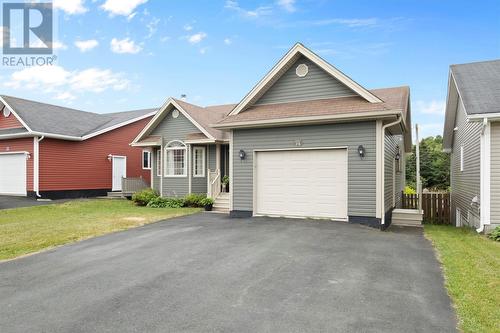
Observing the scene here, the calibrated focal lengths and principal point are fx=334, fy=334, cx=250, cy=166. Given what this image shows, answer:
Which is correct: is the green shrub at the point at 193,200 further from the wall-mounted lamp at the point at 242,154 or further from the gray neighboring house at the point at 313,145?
the wall-mounted lamp at the point at 242,154

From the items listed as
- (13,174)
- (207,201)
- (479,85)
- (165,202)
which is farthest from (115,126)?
(479,85)

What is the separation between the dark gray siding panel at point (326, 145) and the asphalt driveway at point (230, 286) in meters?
2.12

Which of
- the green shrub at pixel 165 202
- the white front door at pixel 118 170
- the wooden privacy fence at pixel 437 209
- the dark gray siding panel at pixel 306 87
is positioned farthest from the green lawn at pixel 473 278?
the white front door at pixel 118 170

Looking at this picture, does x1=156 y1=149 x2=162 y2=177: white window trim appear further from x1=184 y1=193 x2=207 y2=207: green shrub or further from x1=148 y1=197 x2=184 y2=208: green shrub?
x1=184 y1=193 x2=207 y2=207: green shrub

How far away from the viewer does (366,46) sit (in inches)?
760

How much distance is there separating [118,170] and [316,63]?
16659 mm

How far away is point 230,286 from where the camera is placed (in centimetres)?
497

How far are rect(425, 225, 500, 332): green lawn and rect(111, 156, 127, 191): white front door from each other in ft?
65.1

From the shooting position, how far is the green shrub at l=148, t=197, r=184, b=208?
1588cm

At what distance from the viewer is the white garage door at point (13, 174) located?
19266 millimetres

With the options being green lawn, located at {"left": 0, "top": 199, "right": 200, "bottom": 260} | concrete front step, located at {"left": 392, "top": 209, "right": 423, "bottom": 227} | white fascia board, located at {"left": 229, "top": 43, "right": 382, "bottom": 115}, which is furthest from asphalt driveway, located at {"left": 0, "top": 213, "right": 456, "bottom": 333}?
white fascia board, located at {"left": 229, "top": 43, "right": 382, "bottom": 115}

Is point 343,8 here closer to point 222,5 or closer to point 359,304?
point 222,5
